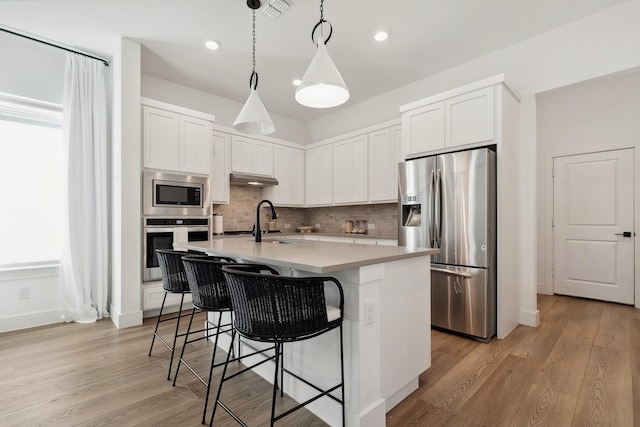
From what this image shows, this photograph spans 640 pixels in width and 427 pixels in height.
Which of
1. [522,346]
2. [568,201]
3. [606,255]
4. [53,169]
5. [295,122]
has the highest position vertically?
[295,122]

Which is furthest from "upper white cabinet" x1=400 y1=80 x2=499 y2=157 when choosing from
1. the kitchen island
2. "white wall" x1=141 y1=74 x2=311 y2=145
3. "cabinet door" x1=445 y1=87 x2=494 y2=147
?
"white wall" x1=141 y1=74 x2=311 y2=145

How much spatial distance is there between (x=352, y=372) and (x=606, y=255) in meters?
4.59

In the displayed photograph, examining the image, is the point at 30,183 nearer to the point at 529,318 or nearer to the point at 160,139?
the point at 160,139

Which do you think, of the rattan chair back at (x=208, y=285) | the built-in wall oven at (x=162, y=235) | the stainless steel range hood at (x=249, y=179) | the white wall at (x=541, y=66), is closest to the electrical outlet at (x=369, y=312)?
the rattan chair back at (x=208, y=285)

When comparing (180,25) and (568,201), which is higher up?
(180,25)

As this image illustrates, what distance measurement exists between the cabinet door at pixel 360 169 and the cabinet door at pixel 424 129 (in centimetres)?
108

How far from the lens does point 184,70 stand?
3992 millimetres

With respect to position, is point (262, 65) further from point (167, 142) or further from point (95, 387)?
point (95, 387)

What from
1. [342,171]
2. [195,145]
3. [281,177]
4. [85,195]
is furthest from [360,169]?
[85,195]

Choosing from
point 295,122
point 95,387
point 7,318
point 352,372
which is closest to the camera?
point 352,372

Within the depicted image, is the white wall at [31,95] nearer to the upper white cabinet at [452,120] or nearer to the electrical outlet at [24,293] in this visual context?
the electrical outlet at [24,293]

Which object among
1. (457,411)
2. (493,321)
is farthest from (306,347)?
(493,321)

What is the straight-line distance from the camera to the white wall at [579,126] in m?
3.97

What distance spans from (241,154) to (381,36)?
260 centimetres
